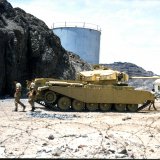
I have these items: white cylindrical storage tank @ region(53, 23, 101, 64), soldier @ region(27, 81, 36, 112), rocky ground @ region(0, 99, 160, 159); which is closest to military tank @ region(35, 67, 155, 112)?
soldier @ region(27, 81, 36, 112)

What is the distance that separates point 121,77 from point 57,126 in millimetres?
11325

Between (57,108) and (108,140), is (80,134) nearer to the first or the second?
(108,140)

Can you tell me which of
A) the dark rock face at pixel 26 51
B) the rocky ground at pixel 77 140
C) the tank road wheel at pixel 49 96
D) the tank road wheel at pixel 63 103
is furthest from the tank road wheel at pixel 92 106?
the dark rock face at pixel 26 51

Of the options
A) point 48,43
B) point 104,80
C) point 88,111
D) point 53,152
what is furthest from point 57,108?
point 48,43

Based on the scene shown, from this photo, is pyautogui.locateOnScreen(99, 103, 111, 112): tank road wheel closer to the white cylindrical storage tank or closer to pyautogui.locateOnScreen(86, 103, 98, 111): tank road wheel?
pyautogui.locateOnScreen(86, 103, 98, 111): tank road wheel

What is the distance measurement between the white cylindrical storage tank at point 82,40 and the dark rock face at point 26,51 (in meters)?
3.80

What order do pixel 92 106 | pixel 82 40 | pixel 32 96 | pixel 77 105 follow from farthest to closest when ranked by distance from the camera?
pixel 82 40 → pixel 92 106 → pixel 77 105 → pixel 32 96

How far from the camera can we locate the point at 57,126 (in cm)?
1553

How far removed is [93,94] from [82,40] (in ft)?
71.9

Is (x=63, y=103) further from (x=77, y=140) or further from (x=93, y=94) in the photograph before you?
(x=77, y=140)

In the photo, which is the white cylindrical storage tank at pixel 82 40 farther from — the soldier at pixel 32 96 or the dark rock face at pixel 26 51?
the soldier at pixel 32 96

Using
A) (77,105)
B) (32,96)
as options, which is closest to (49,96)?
(77,105)

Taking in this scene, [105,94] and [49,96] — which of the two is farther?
[105,94]

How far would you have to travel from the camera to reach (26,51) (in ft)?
126
